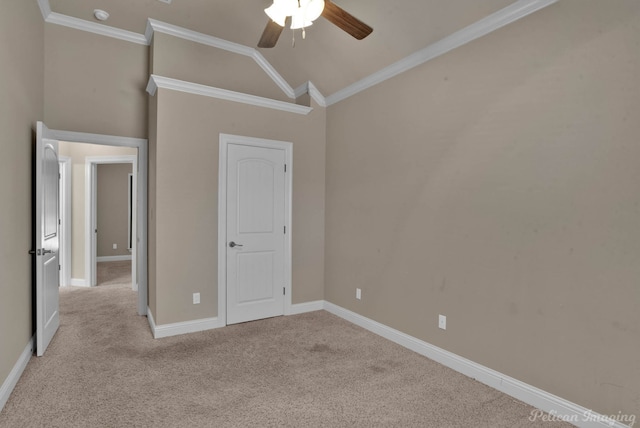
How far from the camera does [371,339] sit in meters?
3.50

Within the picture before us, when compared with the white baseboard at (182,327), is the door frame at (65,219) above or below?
above

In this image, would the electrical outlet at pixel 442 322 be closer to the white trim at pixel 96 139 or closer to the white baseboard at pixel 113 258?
the white trim at pixel 96 139

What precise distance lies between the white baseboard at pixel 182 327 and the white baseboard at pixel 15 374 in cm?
96

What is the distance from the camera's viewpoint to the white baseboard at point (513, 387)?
210 cm

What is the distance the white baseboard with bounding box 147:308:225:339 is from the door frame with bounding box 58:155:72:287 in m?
2.74

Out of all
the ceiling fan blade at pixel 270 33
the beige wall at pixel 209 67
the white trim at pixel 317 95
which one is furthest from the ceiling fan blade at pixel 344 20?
the beige wall at pixel 209 67

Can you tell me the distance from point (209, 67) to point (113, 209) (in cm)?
594

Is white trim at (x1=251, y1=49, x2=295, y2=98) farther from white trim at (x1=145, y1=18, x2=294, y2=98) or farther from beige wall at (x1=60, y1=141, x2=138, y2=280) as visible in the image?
beige wall at (x1=60, y1=141, x2=138, y2=280)

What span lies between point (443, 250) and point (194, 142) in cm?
265

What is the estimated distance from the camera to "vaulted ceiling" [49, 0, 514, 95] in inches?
110

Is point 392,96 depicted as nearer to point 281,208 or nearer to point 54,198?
point 281,208

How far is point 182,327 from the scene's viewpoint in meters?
3.61

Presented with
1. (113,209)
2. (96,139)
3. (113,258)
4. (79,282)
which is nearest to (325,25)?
(96,139)

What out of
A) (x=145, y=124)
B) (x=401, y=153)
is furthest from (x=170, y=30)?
(x=401, y=153)
